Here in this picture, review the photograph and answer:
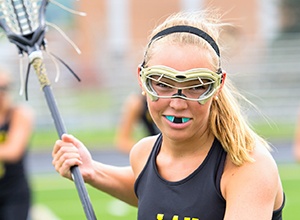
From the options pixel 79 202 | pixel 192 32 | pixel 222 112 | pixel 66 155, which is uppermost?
pixel 192 32

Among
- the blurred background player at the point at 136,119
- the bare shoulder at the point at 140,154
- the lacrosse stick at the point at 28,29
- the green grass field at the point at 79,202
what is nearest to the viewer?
the bare shoulder at the point at 140,154

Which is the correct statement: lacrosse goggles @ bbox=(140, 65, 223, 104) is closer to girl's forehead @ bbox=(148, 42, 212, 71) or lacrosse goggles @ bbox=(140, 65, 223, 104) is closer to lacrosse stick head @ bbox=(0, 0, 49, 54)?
girl's forehead @ bbox=(148, 42, 212, 71)

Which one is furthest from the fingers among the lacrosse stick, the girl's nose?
the girl's nose

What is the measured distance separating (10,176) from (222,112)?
16.2ft

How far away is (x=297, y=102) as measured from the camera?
76.2 ft

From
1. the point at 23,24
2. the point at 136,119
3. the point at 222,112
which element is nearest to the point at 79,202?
the point at 136,119

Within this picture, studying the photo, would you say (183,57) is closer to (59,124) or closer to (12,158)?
(59,124)

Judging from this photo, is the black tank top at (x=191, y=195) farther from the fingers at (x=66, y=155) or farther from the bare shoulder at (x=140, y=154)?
the fingers at (x=66, y=155)

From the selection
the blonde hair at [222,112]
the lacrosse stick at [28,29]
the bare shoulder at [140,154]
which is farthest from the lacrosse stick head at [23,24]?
the blonde hair at [222,112]

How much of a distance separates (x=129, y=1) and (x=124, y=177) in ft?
83.1

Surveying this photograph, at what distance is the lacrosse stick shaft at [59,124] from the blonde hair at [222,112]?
74 centimetres

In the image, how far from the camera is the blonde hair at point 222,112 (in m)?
3.71

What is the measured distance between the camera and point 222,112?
388 cm

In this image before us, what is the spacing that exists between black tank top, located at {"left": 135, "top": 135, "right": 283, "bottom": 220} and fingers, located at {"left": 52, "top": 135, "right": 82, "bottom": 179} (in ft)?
1.43
